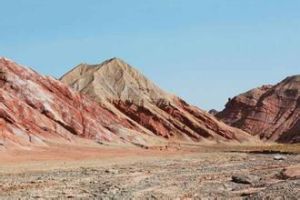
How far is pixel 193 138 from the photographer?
122812mm

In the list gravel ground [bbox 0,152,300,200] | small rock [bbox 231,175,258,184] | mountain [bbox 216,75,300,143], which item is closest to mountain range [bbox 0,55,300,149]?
mountain [bbox 216,75,300,143]

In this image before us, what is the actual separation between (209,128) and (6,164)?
81.4m

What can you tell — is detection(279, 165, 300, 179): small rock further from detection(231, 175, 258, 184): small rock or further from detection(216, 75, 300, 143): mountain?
detection(216, 75, 300, 143): mountain

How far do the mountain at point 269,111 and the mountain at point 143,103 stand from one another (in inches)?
1381

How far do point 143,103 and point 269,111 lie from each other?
216 ft

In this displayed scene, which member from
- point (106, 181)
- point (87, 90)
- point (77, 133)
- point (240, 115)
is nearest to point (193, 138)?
point (87, 90)

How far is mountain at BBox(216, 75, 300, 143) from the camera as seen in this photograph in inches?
6678

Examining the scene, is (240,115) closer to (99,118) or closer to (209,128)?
(209,128)

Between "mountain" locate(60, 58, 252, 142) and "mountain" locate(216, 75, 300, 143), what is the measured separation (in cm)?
3507

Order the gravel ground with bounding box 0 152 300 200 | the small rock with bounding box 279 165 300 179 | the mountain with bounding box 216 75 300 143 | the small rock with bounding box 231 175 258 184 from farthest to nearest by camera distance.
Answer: the mountain with bounding box 216 75 300 143
the small rock with bounding box 231 175 258 184
the small rock with bounding box 279 165 300 179
the gravel ground with bounding box 0 152 300 200

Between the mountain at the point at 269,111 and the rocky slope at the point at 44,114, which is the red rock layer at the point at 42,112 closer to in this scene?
the rocky slope at the point at 44,114

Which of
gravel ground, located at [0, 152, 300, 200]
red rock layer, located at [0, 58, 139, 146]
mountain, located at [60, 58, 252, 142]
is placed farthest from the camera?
mountain, located at [60, 58, 252, 142]

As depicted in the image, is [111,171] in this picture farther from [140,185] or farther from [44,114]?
[44,114]

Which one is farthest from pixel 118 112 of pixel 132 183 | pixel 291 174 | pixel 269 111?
pixel 291 174
